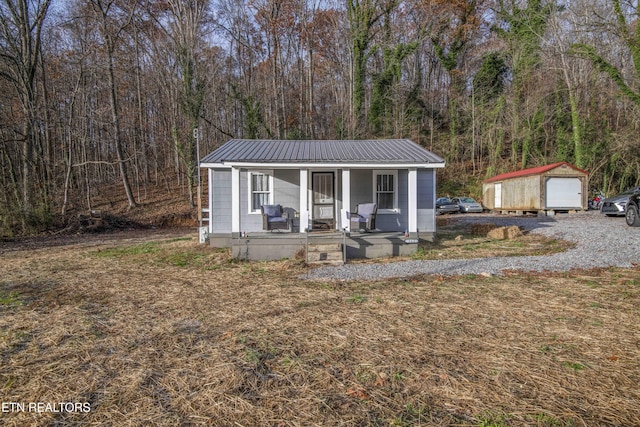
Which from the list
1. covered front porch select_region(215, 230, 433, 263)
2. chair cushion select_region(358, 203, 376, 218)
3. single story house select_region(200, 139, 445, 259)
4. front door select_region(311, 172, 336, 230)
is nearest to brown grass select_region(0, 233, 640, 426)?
covered front porch select_region(215, 230, 433, 263)

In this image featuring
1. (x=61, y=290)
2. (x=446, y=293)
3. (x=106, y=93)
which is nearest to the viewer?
(x=446, y=293)

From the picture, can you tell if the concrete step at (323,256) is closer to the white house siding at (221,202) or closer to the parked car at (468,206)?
the white house siding at (221,202)

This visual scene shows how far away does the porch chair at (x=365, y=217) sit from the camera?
886 centimetres

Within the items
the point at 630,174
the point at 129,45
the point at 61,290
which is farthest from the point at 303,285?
the point at 630,174

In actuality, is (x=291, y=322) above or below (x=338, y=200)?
below

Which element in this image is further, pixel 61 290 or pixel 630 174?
pixel 630 174

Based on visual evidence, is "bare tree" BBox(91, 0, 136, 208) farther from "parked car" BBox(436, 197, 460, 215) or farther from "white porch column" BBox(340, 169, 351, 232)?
"parked car" BBox(436, 197, 460, 215)

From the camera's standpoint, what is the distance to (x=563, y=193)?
1734 centimetres

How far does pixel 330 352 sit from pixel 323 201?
743 centimetres

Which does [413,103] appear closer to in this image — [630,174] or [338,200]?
[630,174]

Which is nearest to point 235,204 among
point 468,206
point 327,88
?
point 468,206

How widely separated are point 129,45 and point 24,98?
976 cm

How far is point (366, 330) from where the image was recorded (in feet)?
12.4

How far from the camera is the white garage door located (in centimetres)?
1725
